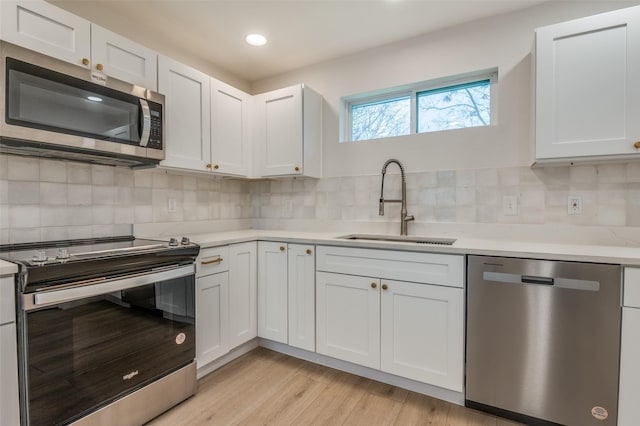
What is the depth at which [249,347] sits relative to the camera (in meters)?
2.41

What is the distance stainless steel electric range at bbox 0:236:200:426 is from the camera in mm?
1184

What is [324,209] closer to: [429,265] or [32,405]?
[429,265]

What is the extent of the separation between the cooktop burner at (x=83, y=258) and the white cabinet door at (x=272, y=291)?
635mm

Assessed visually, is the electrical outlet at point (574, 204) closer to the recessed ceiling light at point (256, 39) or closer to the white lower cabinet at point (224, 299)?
the white lower cabinet at point (224, 299)

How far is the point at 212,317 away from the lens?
6.62 ft

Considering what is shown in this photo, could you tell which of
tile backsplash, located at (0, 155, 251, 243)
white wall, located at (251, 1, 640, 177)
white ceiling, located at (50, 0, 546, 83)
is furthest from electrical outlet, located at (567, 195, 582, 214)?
tile backsplash, located at (0, 155, 251, 243)

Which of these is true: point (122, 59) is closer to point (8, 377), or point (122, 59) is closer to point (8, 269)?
point (8, 269)

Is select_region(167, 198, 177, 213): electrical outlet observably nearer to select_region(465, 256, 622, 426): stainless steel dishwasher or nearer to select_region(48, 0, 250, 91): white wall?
select_region(48, 0, 250, 91): white wall

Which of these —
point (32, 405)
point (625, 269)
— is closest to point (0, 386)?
point (32, 405)

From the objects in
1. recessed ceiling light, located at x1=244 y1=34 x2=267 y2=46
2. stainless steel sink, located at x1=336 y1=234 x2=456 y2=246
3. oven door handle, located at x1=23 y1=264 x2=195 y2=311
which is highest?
recessed ceiling light, located at x1=244 y1=34 x2=267 y2=46

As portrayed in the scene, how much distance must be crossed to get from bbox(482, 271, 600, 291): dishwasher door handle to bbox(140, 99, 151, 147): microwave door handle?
2.04 meters

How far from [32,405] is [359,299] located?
1590 millimetres

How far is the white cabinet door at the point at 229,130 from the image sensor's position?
7.83 ft

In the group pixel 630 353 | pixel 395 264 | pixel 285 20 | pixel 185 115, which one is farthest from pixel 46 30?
pixel 630 353
